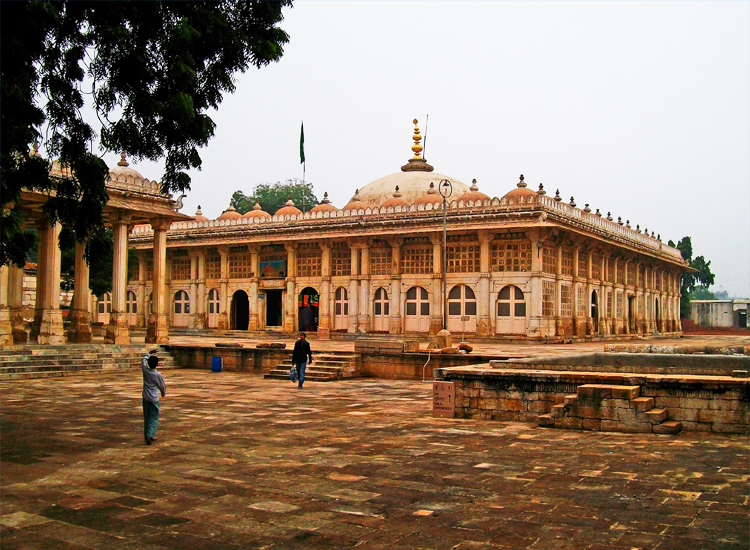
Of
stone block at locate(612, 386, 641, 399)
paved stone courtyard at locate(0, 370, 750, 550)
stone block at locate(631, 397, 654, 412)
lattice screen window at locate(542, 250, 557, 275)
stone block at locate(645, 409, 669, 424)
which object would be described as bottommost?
paved stone courtyard at locate(0, 370, 750, 550)

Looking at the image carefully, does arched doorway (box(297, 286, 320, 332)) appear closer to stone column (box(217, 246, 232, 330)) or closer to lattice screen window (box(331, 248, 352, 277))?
lattice screen window (box(331, 248, 352, 277))

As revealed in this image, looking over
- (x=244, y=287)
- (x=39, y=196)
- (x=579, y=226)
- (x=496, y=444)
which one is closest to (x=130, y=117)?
(x=496, y=444)

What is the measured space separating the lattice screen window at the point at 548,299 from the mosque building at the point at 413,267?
5cm

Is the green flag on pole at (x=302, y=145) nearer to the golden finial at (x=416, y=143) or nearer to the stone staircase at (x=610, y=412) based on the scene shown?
the golden finial at (x=416, y=143)

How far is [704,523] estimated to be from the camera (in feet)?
20.1

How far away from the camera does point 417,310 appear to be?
32.9 metres

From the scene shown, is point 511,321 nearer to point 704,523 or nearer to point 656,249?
point 656,249

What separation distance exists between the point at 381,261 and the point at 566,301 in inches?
322

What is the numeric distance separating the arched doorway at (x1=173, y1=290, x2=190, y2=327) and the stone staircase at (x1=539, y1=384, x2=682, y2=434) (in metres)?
30.7

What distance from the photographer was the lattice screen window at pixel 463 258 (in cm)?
3166

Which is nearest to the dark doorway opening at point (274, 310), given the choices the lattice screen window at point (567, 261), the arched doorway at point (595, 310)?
the lattice screen window at point (567, 261)

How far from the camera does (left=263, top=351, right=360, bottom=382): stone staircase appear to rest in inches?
786

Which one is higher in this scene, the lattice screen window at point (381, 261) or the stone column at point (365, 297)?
the lattice screen window at point (381, 261)

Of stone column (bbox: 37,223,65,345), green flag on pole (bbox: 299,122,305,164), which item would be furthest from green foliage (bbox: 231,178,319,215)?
stone column (bbox: 37,223,65,345)
